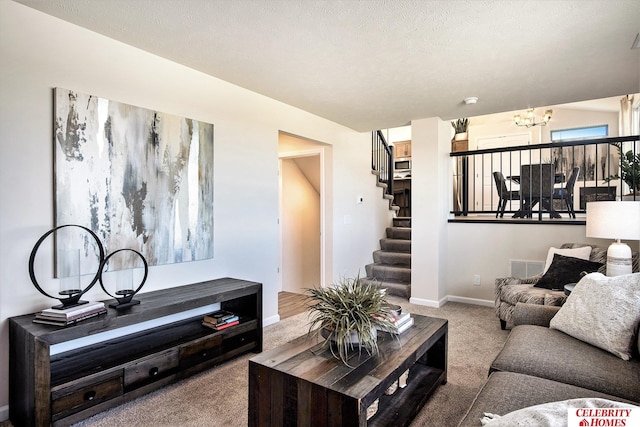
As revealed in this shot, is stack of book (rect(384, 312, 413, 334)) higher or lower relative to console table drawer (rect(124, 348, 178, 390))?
higher

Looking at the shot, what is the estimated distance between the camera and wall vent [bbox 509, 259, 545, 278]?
409 cm

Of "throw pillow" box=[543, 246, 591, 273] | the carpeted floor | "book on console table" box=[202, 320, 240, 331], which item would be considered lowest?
the carpeted floor

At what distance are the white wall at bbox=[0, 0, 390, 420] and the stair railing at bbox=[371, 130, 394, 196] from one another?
3.89 ft

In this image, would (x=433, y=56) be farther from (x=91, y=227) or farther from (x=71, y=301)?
(x=71, y=301)

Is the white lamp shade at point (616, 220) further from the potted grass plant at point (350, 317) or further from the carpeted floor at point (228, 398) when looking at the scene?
the potted grass plant at point (350, 317)

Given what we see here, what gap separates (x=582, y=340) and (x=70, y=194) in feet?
10.2

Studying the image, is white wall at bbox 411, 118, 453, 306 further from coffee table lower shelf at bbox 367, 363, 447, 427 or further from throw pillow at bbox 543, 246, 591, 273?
coffee table lower shelf at bbox 367, 363, 447, 427

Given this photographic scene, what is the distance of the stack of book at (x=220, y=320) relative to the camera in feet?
8.92

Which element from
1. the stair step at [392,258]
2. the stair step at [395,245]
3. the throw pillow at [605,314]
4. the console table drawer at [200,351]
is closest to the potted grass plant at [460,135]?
the stair step at [395,245]

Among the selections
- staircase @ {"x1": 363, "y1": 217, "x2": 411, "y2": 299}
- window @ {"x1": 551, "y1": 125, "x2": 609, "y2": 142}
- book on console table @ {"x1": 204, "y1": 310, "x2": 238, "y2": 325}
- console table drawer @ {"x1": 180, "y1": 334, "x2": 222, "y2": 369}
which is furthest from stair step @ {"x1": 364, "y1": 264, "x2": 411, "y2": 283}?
window @ {"x1": 551, "y1": 125, "x2": 609, "y2": 142}

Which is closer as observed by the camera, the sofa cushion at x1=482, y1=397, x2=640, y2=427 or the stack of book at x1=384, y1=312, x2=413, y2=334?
the sofa cushion at x1=482, y1=397, x2=640, y2=427

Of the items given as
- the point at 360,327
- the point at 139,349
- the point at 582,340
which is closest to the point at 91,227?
the point at 139,349

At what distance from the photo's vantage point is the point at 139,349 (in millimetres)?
2322

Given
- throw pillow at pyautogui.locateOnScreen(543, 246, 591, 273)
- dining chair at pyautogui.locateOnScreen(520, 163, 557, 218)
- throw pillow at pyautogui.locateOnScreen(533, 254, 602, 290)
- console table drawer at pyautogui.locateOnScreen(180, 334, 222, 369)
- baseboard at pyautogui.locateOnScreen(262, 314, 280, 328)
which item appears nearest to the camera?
console table drawer at pyautogui.locateOnScreen(180, 334, 222, 369)
